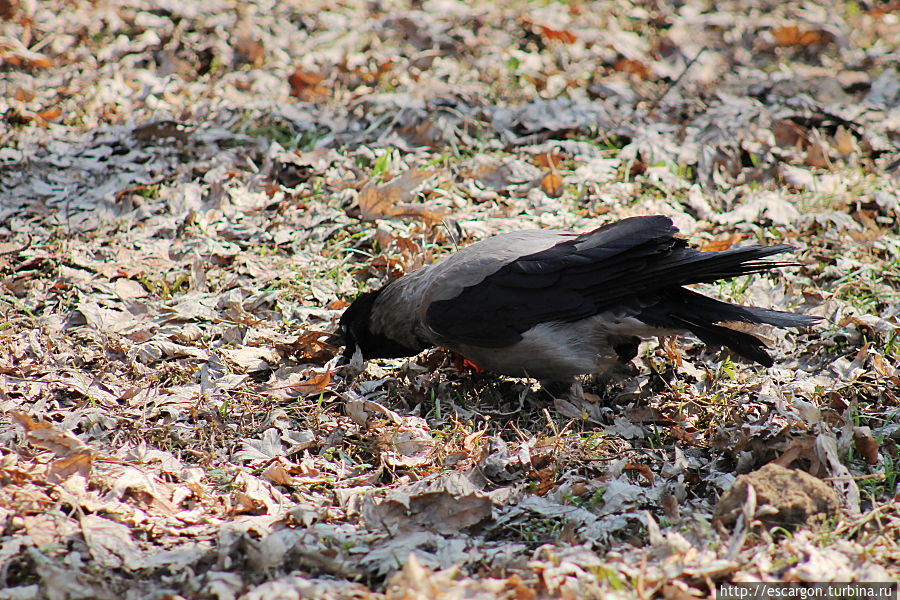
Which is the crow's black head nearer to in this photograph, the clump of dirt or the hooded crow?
the hooded crow

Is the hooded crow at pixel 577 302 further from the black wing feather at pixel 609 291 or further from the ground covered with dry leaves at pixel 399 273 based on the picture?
the ground covered with dry leaves at pixel 399 273

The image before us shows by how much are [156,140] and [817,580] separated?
6.26 metres

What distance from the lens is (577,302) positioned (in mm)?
4891

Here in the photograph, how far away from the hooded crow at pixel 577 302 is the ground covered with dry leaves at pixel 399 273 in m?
0.28

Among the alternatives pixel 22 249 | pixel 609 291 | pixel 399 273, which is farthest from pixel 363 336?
pixel 22 249

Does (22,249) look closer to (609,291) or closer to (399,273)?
(399,273)

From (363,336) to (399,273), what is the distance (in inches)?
34.0

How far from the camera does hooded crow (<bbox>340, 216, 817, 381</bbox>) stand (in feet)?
15.5

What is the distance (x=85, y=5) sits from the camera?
9516 mm

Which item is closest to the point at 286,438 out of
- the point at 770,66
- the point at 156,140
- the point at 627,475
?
the point at 627,475

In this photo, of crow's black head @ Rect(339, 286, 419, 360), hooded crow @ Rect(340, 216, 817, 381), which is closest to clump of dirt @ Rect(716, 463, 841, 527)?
hooded crow @ Rect(340, 216, 817, 381)

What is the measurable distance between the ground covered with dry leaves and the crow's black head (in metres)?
0.16

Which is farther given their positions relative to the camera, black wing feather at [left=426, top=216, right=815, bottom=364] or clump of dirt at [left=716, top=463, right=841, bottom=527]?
black wing feather at [left=426, top=216, right=815, bottom=364]

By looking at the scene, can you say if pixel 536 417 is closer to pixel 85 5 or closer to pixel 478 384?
pixel 478 384
